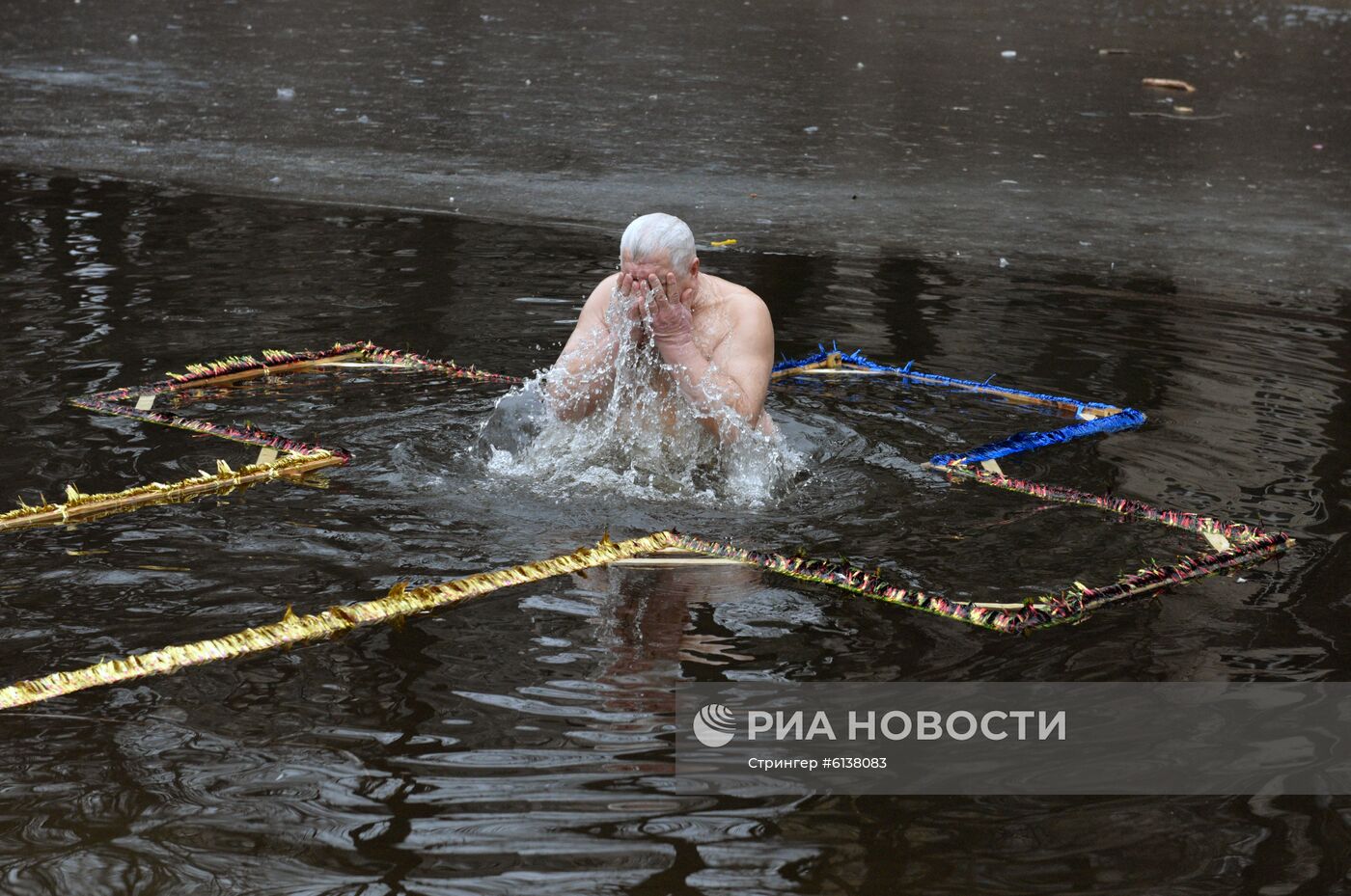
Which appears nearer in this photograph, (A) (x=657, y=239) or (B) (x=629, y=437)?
(A) (x=657, y=239)

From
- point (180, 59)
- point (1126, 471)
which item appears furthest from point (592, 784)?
point (180, 59)

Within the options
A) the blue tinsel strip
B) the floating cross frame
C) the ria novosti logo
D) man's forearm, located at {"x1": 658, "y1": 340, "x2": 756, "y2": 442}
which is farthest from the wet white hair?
the ria novosti logo

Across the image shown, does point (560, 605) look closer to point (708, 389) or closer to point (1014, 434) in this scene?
point (708, 389)

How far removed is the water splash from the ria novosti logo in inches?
62.0

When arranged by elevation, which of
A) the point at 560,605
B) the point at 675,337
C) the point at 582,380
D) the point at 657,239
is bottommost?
the point at 560,605

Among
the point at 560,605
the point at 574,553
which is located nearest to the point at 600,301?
the point at 574,553

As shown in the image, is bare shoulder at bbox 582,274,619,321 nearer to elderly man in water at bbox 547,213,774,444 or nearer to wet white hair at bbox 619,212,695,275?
elderly man in water at bbox 547,213,774,444

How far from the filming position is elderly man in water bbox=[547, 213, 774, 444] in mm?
4828

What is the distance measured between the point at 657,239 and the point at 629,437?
0.72m

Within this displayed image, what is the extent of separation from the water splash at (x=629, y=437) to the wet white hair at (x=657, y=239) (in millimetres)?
140

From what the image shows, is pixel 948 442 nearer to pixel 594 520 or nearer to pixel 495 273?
pixel 594 520

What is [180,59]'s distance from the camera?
15273 millimetres

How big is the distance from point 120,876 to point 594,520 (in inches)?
84.9

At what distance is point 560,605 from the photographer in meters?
3.90
